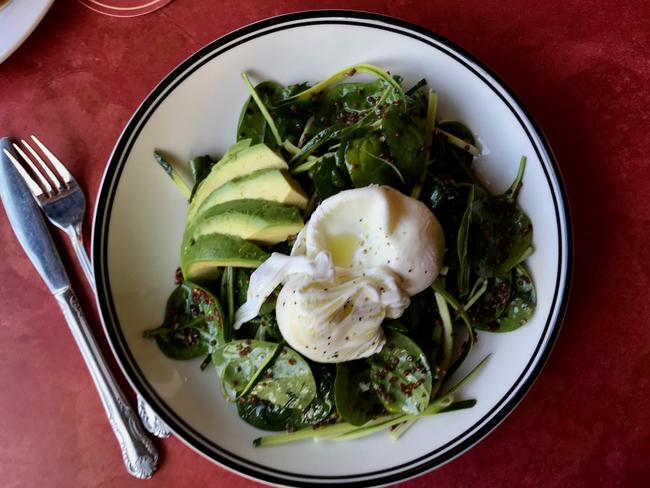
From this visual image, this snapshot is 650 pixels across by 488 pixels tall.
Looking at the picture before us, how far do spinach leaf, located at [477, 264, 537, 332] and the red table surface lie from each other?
205 mm

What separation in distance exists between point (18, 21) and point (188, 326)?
0.90 m

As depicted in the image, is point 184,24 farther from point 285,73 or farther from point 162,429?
point 162,429

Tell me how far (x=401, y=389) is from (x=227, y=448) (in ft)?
1.40

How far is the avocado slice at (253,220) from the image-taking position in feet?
4.33

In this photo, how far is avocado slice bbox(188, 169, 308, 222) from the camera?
135cm

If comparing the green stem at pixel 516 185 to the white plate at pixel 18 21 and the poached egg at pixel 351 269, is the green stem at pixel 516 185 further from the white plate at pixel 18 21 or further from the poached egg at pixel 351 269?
the white plate at pixel 18 21

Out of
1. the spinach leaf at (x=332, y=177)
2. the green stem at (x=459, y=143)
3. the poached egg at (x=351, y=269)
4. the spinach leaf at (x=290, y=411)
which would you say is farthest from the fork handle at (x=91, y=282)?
the green stem at (x=459, y=143)

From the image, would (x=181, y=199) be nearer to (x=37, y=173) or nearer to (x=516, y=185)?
(x=37, y=173)

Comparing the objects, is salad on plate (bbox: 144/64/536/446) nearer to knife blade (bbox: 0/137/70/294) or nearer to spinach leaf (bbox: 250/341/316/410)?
spinach leaf (bbox: 250/341/316/410)

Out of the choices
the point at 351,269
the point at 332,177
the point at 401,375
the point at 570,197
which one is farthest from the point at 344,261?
the point at 570,197

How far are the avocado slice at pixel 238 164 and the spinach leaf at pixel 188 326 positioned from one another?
209 mm

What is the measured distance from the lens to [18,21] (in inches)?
61.5

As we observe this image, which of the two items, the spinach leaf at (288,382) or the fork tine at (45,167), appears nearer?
the spinach leaf at (288,382)

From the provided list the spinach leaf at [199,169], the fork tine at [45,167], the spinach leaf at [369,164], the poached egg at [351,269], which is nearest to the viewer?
the poached egg at [351,269]
